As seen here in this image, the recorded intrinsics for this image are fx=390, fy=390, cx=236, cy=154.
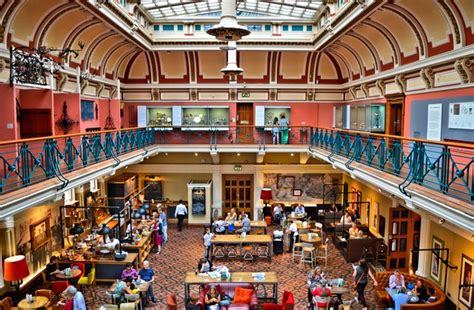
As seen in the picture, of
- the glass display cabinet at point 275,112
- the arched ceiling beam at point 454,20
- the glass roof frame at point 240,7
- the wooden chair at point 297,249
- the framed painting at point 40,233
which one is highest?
the glass roof frame at point 240,7

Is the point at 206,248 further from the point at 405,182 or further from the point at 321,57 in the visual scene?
the point at 321,57

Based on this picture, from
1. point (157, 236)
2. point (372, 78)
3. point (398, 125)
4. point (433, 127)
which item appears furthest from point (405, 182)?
point (157, 236)

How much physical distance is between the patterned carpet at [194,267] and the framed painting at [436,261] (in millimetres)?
1790

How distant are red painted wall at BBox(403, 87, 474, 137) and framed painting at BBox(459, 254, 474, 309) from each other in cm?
376

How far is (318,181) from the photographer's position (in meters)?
19.5

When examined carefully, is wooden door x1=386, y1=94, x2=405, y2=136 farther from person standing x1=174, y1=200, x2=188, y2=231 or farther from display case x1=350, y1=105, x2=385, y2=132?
person standing x1=174, y1=200, x2=188, y2=231

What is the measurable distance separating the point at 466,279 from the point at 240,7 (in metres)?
13.2

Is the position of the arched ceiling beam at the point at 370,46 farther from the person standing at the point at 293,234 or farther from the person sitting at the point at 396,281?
the person sitting at the point at 396,281

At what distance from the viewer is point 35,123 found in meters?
9.66

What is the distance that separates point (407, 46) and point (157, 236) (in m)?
10.6

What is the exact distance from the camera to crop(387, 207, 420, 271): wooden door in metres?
12.9

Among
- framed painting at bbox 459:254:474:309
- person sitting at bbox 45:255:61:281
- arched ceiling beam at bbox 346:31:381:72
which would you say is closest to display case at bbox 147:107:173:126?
person sitting at bbox 45:255:61:281

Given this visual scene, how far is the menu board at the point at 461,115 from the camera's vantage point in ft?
26.8

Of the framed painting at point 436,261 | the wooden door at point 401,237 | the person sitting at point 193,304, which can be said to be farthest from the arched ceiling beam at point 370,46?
the person sitting at point 193,304
